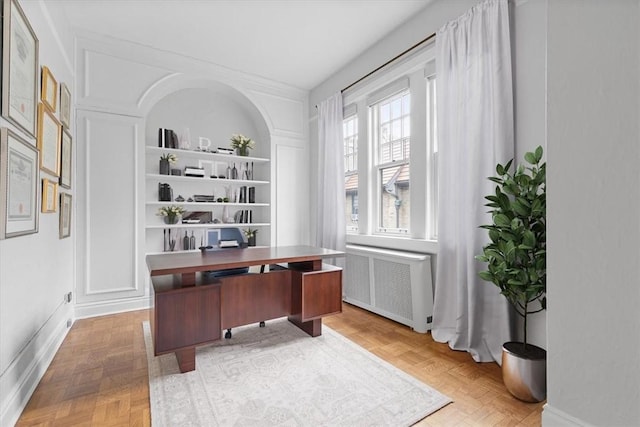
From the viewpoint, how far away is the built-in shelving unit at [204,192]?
161 inches

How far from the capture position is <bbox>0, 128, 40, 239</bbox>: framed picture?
5.21 feet

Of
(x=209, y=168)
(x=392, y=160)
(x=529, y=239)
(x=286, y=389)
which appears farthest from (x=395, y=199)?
(x=209, y=168)

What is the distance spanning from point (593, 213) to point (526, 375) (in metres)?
1.05

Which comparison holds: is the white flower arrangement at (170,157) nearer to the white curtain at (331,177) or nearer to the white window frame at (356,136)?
the white curtain at (331,177)

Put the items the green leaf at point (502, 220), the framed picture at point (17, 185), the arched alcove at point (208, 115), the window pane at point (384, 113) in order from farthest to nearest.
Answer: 1. the arched alcove at point (208, 115)
2. the window pane at point (384, 113)
3. the green leaf at point (502, 220)
4. the framed picture at point (17, 185)

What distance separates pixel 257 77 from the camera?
4.47 meters

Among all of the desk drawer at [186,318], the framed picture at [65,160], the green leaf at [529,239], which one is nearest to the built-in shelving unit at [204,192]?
the framed picture at [65,160]

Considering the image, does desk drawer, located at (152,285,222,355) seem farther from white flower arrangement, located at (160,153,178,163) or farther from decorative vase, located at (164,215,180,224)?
white flower arrangement, located at (160,153,178,163)

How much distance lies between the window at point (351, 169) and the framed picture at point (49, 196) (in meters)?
3.06

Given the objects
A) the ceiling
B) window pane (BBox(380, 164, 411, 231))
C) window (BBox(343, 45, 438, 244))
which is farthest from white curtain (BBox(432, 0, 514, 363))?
the ceiling

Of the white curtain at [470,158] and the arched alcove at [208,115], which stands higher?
the arched alcove at [208,115]

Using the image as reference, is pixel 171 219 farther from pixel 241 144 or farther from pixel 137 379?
pixel 137 379

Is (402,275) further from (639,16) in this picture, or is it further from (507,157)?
(639,16)

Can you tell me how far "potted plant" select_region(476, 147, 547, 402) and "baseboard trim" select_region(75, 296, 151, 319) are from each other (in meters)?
3.24
